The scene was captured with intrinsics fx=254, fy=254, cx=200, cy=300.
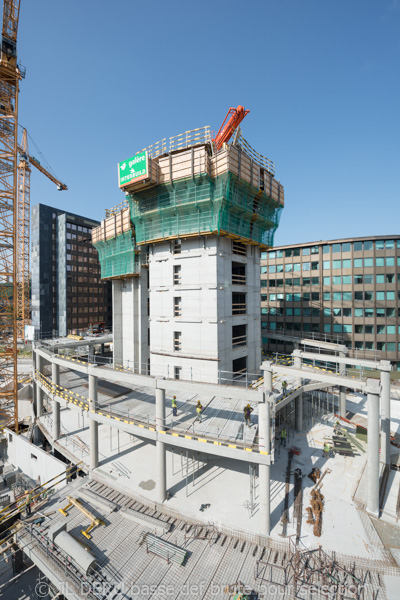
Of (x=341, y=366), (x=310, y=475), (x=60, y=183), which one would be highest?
(x=60, y=183)

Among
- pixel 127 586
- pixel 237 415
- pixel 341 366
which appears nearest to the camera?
pixel 127 586

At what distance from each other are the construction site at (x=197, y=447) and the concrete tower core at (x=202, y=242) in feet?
0.56

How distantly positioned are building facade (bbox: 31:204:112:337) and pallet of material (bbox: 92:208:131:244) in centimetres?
3899

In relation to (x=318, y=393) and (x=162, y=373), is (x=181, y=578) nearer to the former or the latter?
(x=162, y=373)

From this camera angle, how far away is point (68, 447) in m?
21.8

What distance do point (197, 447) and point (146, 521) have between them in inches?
196

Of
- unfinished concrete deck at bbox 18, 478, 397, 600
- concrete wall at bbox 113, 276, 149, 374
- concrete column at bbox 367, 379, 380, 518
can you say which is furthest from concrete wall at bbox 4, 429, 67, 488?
concrete column at bbox 367, 379, 380, 518

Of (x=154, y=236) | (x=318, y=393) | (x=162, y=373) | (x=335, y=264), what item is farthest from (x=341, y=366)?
(x=335, y=264)

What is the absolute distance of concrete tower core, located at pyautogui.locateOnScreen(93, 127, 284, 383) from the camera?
72.8ft

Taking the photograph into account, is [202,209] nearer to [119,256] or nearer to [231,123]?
[231,123]

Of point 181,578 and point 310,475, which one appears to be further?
point 310,475

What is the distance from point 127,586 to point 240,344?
63.4 ft

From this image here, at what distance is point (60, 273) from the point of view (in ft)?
230

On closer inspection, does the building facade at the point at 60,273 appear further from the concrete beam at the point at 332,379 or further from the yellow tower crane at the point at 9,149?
the concrete beam at the point at 332,379
